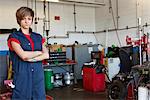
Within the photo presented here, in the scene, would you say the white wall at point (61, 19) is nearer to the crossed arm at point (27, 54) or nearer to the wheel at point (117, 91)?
the wheel at point (117, 91)

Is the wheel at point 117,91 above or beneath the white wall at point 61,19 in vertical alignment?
beneath

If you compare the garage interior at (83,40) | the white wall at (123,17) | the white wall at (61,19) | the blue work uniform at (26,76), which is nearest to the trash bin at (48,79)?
the garage interior at (83,40)

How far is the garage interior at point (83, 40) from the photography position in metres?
6.44

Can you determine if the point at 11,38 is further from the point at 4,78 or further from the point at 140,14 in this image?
the point at 140,14

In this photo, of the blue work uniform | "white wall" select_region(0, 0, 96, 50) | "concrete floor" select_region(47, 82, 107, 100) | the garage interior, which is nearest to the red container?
the garage interior

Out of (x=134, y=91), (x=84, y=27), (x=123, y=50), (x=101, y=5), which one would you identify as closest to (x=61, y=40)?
(x=84, y=27)

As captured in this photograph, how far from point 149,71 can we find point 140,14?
349 centimetres

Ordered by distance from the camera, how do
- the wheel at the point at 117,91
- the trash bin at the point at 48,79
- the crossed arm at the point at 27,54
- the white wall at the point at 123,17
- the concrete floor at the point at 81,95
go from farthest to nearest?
the white wall at the point at 123,17, the trash bin at the point at 48,79, the concrete floor at the point at 81,95, the wheel at the point at 117,91, the crossed arm at the point at 27,54

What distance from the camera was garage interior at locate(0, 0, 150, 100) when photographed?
6.44 meters

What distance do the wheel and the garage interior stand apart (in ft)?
1.70

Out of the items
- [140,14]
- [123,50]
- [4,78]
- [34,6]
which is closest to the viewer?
[123,50]

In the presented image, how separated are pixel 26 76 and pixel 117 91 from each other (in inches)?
136

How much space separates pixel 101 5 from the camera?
8.73 meters

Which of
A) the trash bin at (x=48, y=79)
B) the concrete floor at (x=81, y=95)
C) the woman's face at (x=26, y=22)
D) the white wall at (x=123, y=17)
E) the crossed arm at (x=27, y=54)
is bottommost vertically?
the concrete floor at (x=81, y=95)
